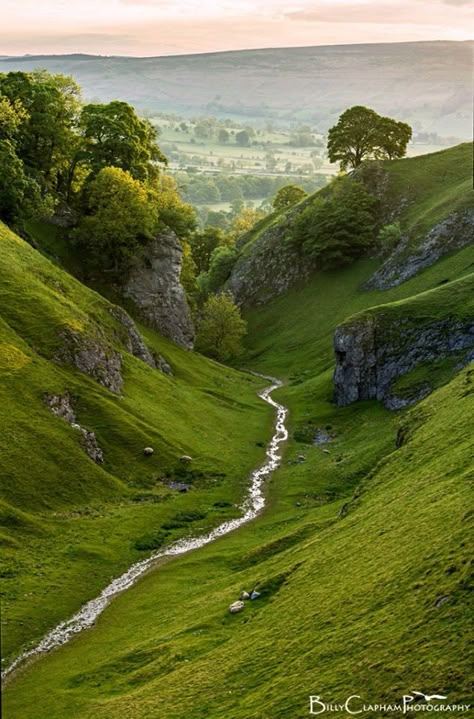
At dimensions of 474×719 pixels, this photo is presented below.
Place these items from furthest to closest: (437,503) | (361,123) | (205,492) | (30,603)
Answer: (361,123)
(205,492)
(30,603)
(437,503)

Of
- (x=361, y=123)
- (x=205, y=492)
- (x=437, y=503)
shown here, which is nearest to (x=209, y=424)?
(x=205, y=492)

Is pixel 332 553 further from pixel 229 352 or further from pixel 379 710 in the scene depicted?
pixel 229 352

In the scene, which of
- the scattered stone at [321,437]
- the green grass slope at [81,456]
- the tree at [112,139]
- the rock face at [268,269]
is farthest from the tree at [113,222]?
the rock face at [268,269]

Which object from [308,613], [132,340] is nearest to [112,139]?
[132,340]

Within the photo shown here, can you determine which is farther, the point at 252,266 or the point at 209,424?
the point at 252,266

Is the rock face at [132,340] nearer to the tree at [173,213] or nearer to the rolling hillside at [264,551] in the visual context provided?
the rolling hillside at [264,551]

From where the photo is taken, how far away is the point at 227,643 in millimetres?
36406

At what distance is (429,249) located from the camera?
434 ft

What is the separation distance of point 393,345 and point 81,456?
141 ft

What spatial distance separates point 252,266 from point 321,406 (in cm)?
8278

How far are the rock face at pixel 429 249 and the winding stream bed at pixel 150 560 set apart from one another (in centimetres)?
5674

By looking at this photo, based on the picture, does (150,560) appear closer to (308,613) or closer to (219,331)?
(308,613)

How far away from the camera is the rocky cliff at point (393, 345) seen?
8412 centimetres

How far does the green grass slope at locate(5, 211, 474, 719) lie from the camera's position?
27688 mm
